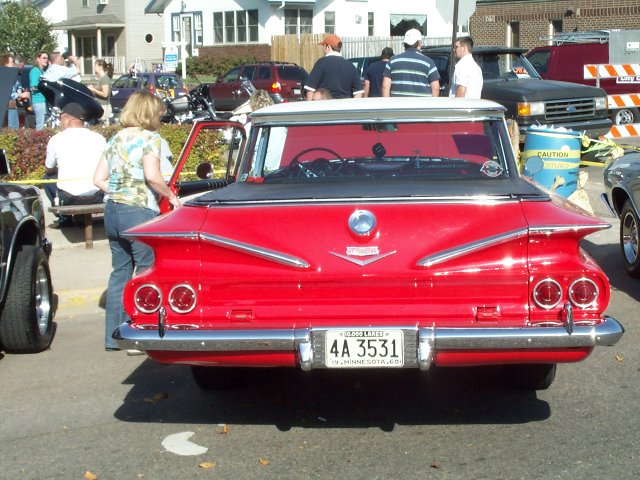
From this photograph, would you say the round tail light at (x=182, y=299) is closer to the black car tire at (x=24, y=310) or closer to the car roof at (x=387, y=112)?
the car roof at (x=387, y=112)

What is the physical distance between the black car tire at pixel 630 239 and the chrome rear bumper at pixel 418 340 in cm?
416

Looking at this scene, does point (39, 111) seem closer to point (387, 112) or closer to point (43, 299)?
point (43, 299)

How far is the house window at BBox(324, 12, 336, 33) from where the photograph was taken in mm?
49562

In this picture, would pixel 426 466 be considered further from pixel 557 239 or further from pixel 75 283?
pixel 75 283

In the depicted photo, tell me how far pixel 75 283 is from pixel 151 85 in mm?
22641

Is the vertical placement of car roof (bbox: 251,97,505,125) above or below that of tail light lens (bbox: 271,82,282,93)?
above

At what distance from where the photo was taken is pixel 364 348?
4.80 meters

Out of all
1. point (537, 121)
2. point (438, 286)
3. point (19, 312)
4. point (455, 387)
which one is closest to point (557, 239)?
point (438, 286)

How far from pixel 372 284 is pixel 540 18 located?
38.9 metres

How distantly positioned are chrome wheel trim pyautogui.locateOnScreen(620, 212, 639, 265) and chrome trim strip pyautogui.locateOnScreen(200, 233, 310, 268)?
4779mm

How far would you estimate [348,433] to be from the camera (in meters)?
5.34

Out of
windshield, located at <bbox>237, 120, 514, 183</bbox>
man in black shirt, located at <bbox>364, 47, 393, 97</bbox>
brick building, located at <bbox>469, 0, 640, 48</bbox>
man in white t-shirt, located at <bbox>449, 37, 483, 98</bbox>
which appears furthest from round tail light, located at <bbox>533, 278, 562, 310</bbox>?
brick building, located at <bbox>469, 0, 640, 48</bbox>

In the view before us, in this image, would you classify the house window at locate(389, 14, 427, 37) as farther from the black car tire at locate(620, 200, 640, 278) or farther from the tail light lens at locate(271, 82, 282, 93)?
the black car tire at locate(620, 200, 640, 278)

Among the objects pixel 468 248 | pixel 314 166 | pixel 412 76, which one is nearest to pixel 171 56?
pixel 412 76
